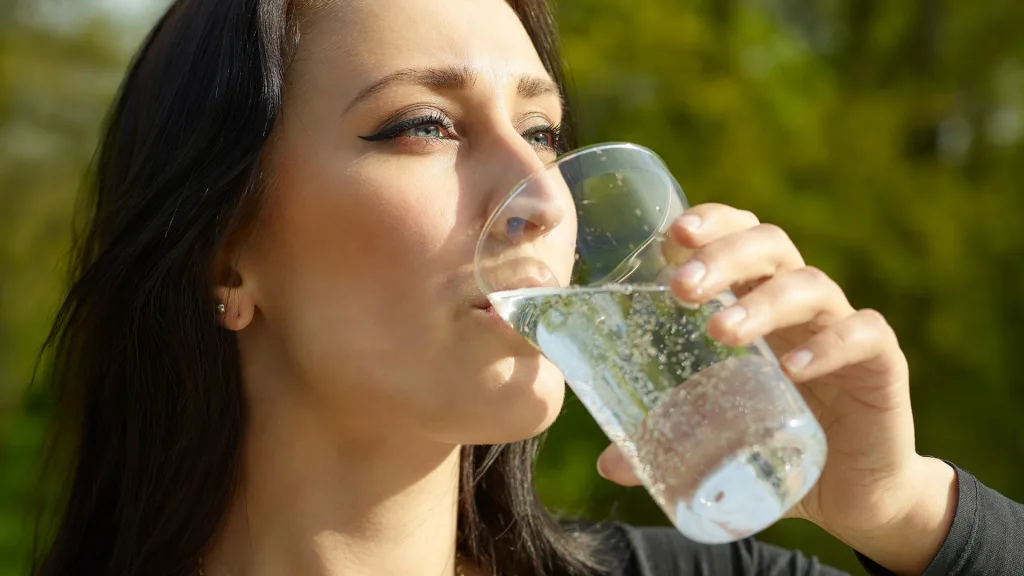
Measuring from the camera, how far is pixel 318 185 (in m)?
2.12

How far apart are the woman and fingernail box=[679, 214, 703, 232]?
22 cm

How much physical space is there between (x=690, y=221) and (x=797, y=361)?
1.05ft

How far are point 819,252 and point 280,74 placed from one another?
3.02 meters

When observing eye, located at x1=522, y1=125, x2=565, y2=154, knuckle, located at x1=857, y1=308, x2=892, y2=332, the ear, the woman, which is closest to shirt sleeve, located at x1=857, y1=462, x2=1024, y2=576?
the woman

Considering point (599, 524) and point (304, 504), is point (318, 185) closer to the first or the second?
point (304, 504)

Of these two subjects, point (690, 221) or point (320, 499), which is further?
point (320, 499)

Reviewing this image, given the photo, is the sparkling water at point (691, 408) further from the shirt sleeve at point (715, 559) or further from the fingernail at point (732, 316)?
the shirt sleeve at point (715, 559)

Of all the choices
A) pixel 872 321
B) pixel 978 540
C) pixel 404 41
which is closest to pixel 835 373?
pixel 872 321

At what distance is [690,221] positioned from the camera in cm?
157

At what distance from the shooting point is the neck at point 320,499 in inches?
90.0

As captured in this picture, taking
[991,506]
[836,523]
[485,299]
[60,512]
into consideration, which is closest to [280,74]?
[485,299]

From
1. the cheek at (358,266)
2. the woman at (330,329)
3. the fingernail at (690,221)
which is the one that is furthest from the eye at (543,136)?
the fingernail at (690,221)

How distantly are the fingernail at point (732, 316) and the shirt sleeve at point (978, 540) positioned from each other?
89 cm

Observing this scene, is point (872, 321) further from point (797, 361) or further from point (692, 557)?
point (692, 557)
